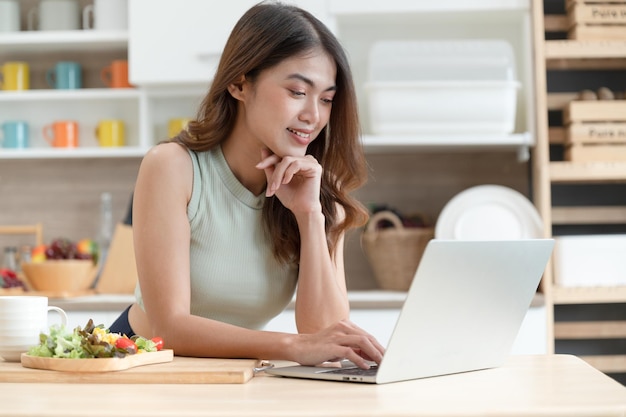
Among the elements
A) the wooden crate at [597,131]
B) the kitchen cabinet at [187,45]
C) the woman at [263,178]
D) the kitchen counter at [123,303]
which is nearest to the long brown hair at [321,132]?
the woman at [263,178]

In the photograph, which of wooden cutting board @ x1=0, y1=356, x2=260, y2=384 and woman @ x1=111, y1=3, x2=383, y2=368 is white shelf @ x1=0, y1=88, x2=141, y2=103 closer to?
woman @ x1=111, y1=3, x2=383, y2=368

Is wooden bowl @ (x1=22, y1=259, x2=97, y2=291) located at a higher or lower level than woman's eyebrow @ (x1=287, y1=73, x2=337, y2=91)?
lower

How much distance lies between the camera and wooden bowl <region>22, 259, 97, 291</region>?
2922 millimetres

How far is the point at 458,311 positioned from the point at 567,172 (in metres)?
1.96

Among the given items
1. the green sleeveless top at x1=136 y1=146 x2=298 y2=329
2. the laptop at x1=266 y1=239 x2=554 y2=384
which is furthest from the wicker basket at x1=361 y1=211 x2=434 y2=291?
the laptop at x1=266 y1=239 x2=554 y2=384

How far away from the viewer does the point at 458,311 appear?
3.82ft

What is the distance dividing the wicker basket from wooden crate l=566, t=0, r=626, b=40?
85 cm

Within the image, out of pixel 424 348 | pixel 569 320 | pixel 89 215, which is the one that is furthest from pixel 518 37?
pixel 424 348

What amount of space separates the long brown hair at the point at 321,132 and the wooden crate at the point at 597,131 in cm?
137

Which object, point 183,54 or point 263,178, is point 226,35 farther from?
point 263,178

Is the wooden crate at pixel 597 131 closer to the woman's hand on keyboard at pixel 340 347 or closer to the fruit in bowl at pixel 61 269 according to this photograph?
the fruit in bowl at pixel 61 269

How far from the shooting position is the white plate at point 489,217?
2984 millimetres

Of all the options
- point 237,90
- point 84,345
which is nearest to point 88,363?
point 84,345

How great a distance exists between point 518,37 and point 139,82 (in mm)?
1377
